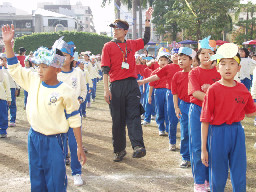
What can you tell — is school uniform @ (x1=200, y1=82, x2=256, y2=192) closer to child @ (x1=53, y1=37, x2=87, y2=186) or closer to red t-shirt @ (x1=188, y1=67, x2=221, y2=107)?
red t-shirt @ (x1=188, y1=67, x2=221, y2=107)

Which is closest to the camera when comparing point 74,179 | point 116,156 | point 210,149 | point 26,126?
point 210,149

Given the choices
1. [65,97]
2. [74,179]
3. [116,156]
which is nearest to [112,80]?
[116,156]

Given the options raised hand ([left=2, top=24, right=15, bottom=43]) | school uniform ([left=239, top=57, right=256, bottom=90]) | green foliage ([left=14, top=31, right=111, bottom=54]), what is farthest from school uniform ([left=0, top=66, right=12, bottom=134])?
green foliage ([left=14, top=31, right=111, bottom=54])

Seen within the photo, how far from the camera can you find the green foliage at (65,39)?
43022 mm

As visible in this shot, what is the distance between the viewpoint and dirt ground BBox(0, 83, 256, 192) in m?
4.93

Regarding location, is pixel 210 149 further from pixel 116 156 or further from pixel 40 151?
pixel 116 156

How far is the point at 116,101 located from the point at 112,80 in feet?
1.25

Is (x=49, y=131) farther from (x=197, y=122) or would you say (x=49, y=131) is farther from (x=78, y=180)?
(x=197, y=122)

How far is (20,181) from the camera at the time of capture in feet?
17.2

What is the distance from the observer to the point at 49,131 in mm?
3283

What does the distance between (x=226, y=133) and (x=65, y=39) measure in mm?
42033

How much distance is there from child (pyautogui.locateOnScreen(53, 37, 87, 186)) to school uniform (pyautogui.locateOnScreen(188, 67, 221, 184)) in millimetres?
1717

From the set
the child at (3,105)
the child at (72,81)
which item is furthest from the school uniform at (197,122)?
the child at (3,105)

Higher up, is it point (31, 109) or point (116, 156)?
point (31, 109)
